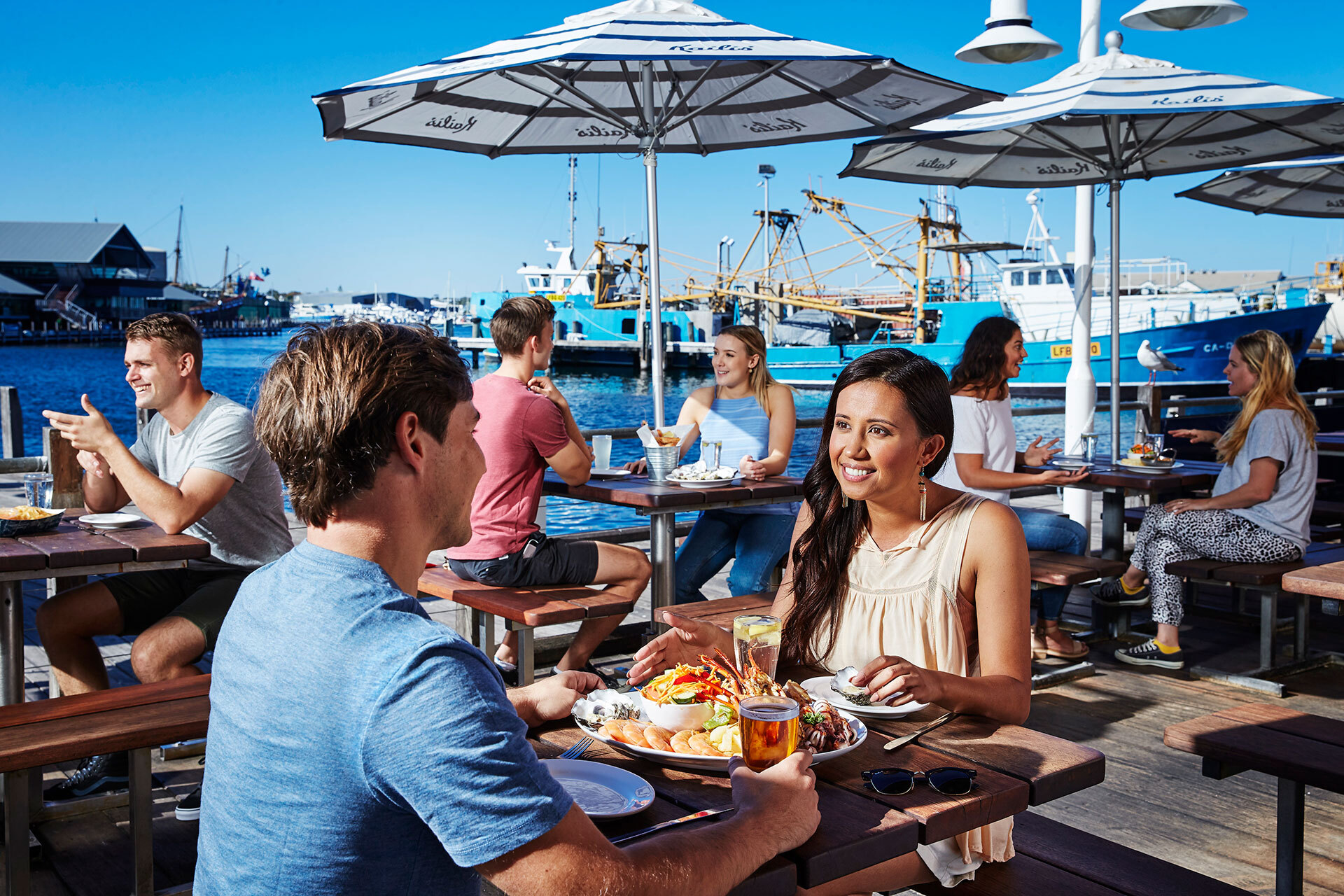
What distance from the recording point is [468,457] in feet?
3.77

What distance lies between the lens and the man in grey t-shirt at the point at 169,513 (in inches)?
115

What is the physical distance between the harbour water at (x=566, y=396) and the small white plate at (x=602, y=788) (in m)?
13.0

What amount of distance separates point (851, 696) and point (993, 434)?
2772 mm

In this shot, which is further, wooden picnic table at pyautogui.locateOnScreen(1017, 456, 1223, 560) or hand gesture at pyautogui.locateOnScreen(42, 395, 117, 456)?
wooden picnic table at pyautogui.locateOnScreen(1017, 456, 1223, 560)

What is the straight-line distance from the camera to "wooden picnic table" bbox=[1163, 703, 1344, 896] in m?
1.90

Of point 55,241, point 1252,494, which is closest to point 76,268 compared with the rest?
point 55,241

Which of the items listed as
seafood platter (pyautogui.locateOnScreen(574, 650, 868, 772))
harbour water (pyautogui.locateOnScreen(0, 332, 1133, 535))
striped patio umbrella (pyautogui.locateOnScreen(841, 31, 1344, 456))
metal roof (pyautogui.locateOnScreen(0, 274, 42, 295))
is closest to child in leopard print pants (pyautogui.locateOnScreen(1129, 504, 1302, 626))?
striped patio umbrella (pyautogui.locateOnScreen(841, 31, 1344, 456))

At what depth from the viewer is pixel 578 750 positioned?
4.80 feet

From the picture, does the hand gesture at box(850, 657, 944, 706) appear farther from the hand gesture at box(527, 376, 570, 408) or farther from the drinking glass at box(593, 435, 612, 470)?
the drinking glass at box(593, 435, 612, 470)

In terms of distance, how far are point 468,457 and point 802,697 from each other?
66 centimetres

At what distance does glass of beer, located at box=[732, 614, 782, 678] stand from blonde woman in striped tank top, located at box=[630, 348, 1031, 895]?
0.24 meters

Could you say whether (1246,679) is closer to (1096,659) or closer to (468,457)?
(1096,659)

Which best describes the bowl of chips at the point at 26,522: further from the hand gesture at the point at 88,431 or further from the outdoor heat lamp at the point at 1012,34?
the outdoor heat lamp at the point at 1012,34

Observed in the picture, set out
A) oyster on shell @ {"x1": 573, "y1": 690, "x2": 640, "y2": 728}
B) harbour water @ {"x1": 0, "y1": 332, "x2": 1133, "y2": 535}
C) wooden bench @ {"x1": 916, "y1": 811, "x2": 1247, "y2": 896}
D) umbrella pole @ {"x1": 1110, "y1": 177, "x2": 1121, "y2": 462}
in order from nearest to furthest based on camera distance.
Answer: oyster on shell @ {"x1": 573, "y1": 690, "x2": 640, "y2": 728} → wooden bench @ {"x1": 916, "y1": 811, "x2": 1247, "y2": 896} → umbrella pole @ {"x1": 1110, "y1": 177, "x2": 1121, "y2": 462} → harbour water @ {"x1": 0, "y1": 332, "x2": 1133, "y2": 535}
